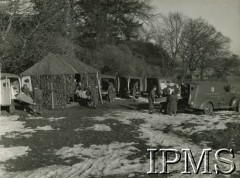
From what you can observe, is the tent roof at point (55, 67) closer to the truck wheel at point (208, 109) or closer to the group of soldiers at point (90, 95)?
the group of soldiers at point (90, 95)

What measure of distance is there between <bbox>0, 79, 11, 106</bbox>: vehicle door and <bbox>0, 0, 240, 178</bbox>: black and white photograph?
0.05 m

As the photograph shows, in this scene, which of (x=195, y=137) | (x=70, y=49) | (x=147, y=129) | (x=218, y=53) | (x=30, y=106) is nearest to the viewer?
(x=195, y=137)

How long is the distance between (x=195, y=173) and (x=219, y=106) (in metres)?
11.8

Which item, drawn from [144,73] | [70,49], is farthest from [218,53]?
[70,49]

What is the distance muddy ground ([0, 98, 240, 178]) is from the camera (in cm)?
897

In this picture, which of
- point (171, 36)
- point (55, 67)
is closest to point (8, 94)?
point (55, 67)

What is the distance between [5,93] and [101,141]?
26.7 feet

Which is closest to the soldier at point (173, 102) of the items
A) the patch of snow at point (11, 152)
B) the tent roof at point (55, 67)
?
the tent roof at point (55, 67)

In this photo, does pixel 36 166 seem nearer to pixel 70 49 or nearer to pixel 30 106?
pixel 30 106

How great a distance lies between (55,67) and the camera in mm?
23031

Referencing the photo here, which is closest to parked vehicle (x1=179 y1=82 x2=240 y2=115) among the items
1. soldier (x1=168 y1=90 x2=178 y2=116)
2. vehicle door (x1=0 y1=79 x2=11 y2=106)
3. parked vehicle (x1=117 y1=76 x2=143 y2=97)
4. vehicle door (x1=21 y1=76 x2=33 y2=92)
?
soldier (x1=168 y1=90 x2=178 y2=116)

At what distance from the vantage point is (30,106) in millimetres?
18938

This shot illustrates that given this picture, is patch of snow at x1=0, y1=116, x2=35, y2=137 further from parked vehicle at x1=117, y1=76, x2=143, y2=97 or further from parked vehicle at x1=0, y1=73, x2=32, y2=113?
parked vehicle at x1=117, y1=76, x2=143, y2=97

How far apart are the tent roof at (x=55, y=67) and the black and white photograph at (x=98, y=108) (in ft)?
0.23
